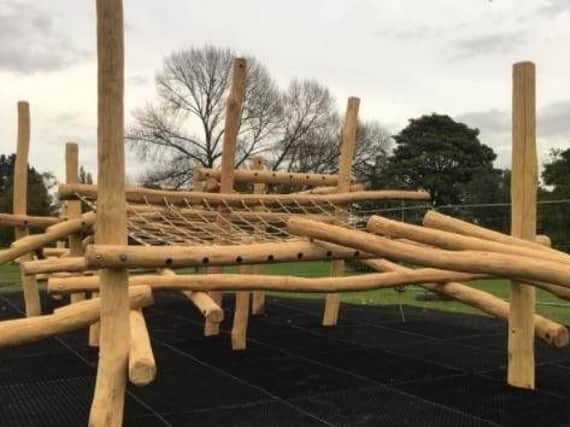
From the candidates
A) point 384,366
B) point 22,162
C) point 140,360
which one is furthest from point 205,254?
point 22,162

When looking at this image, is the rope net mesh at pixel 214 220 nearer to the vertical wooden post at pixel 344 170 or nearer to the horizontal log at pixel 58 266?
the horizontal log at pixel 58 266

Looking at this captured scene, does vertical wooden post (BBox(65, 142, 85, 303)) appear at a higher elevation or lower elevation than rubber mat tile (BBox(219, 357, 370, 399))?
higher

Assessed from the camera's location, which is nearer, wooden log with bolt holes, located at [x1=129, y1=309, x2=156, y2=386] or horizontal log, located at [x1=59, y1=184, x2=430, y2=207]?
wooden log with bolt holes, located at [x1=129, y1=309, x2=156, y2=386]

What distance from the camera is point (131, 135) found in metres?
30.3

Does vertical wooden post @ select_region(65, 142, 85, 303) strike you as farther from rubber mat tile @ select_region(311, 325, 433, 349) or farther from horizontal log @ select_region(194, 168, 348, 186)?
rubber mat tile @ select_region(311, 325, 433, 349)

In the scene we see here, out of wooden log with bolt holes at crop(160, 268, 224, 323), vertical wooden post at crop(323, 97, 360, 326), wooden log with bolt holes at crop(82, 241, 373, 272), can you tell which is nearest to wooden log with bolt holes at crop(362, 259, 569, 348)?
wooden log with bolt holes at crop(82, 241, 373, 272)

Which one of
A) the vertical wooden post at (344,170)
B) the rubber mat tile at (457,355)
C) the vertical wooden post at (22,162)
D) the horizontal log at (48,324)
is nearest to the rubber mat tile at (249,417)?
the horizontal log at (48,324)

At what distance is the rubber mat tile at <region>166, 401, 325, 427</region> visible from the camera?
128 inches

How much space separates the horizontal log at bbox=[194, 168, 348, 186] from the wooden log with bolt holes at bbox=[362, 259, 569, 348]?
200 centimetres

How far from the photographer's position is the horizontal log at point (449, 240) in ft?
10.9

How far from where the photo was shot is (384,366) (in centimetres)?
453

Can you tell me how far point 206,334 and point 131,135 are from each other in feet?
84.2

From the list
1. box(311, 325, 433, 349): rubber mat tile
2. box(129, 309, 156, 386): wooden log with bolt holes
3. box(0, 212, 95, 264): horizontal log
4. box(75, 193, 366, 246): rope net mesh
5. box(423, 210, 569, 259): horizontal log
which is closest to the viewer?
box(129, 309, 156, 386): wooden log with bolt holes

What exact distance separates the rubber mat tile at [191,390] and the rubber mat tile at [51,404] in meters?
0.15
